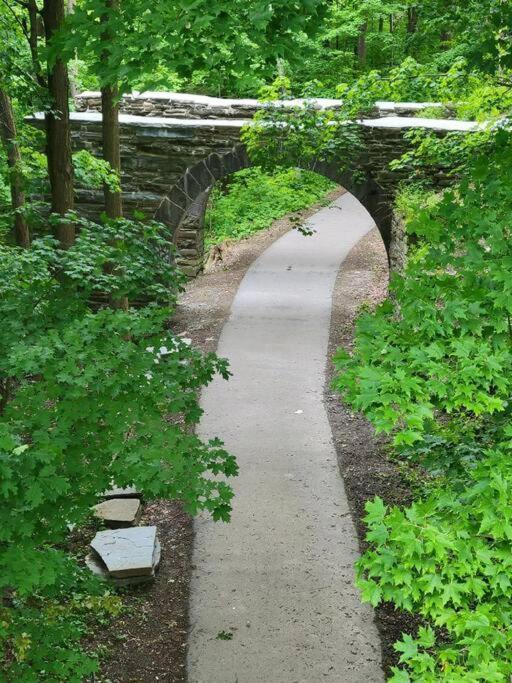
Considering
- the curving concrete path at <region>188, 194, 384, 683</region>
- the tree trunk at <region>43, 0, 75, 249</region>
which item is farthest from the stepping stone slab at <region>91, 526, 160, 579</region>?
the tree trunk at <region>43, 0, 75, 249</region>

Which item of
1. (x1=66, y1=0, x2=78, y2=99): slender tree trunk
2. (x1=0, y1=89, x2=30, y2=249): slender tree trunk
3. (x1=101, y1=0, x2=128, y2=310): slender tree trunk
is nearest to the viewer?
(x1=0, y1=89, x2=30, y2=249): slender tree trunk

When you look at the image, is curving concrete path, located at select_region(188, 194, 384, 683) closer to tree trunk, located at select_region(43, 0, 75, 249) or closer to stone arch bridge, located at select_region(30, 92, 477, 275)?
stone arch bridge, located at select_region(30, 92, 477, 275)

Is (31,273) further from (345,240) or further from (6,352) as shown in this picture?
(345,240)

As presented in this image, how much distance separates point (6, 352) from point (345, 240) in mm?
15280

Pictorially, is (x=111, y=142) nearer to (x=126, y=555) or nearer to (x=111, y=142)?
(x=111, y=142)

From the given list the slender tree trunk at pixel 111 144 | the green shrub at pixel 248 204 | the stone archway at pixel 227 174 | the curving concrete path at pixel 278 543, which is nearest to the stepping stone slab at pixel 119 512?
the curving concrete path at pixel 278 543

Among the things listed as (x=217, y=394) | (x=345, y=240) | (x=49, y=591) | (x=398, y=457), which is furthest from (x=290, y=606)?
(x=345, y=240)

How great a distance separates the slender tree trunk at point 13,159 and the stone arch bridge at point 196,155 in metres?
1.91

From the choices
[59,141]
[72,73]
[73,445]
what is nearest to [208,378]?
[73,445]

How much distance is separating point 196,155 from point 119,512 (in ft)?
21.7

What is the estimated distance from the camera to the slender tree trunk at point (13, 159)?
8.01 meters

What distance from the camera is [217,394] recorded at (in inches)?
377

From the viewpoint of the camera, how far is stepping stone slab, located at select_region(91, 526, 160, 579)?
19.6 ft

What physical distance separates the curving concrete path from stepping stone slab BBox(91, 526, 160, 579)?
40cm
